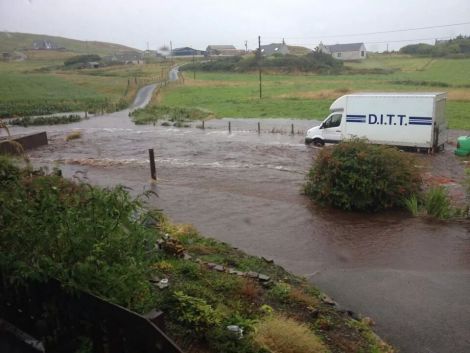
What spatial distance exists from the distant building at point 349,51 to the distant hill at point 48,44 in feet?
257

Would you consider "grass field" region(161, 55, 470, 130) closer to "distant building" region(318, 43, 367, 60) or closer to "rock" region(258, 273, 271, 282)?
"rock" region(258, 273, 271, 282)

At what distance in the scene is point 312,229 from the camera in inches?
514

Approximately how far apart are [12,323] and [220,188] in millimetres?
13495

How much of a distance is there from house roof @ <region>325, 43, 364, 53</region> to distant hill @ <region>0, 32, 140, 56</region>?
78750 millimetres

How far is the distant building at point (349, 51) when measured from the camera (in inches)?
4877

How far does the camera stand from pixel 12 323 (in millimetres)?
4953

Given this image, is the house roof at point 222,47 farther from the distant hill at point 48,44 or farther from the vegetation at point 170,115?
the vegetation at point 170,115

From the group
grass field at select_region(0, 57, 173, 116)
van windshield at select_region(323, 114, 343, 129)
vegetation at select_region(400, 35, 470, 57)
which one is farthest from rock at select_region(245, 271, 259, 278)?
vegetation at select_region(400, 35, 470, 57)

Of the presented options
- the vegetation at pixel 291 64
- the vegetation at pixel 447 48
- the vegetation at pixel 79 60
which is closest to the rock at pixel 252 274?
the vegetation at pixel 291 64

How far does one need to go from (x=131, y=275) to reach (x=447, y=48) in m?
107

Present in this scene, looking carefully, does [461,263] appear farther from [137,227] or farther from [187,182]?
[187,182]

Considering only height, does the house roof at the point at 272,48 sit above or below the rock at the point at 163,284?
above

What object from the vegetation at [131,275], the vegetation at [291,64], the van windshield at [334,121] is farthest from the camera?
the vegetation at [291,64]

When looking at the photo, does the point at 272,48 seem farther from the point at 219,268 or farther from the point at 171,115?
the point at 219,268
